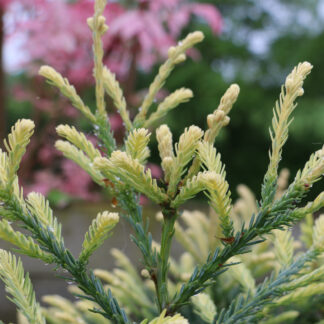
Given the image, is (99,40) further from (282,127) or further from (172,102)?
(282,127)

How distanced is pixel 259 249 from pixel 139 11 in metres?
2.12

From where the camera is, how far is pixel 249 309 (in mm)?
573

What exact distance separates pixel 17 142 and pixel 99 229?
5.2 inches

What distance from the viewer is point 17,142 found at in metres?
0.43

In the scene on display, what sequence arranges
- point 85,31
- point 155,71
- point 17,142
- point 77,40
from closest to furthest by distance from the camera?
point 17,142 < point 85,31 < point 77,40 < point 155,71

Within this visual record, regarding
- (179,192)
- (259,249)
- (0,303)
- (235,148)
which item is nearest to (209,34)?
(235,148)

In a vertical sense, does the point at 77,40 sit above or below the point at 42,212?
above

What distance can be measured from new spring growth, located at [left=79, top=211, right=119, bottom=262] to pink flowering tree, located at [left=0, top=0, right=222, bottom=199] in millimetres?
2251

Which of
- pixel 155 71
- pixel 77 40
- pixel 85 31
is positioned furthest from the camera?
pixel 155 71

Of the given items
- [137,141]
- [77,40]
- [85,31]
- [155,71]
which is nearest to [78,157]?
[137,141]

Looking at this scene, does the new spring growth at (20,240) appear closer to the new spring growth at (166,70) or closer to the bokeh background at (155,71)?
the new spring growth at (166,70)

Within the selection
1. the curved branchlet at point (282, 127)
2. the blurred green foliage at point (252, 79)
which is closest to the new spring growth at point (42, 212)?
the curved branchlet at point (282, 127)

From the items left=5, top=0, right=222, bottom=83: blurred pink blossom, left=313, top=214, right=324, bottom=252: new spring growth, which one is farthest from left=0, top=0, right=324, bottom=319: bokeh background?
left=313, top=214, right=324, bottom=252: new spring growth

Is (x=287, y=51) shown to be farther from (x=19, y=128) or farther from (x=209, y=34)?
(x=19, y=128)
